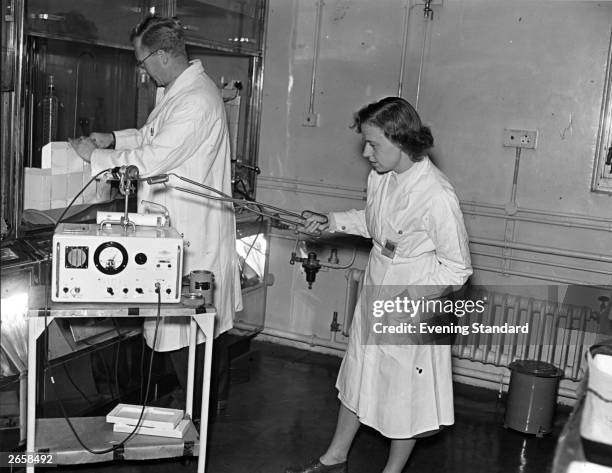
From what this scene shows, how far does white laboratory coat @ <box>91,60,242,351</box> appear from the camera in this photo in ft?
8.58

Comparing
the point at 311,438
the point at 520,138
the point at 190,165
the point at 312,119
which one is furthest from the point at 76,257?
the point at 520,138

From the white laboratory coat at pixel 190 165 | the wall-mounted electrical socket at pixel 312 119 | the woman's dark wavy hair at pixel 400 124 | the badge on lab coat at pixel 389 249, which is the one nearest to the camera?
the woman's dark wavy hair at pixel 400 124

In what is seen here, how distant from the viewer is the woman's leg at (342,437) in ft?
8.66

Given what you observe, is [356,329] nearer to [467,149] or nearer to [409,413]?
[409,413]

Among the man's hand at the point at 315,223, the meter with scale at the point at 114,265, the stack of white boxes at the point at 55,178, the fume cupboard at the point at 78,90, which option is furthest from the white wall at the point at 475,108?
the meter with scale at the point at 114,265

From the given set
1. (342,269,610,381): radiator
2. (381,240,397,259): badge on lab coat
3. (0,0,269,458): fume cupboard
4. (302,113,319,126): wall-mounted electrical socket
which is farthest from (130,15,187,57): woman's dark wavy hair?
(342,269,610,381): radiator

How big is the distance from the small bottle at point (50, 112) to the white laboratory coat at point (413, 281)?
122 centimetres

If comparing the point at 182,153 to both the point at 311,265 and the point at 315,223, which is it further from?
the point at 311,265

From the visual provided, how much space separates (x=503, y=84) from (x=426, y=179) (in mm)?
1335

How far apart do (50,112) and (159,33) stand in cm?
50

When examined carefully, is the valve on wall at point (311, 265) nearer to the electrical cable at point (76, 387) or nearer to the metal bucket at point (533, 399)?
the metal bucket at point (533, 399)

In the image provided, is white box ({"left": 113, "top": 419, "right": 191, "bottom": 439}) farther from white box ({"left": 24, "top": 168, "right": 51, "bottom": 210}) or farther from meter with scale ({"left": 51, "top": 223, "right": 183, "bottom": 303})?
white box ({"left": 24, "top": 168, "right": 51, "bottom": 210})

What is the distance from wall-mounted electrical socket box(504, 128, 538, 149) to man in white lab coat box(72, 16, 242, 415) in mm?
1398

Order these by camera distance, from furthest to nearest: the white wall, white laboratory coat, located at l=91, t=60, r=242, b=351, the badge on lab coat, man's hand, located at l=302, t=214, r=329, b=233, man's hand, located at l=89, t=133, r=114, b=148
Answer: the white wall
man's hand, located at l=89, t=133, r=114, b=148
man's hand, located at l=302, t=214, r=329, b=233
white laboratory coat, located at l=91, t=60, r=242, b=351
the badge on lab coat
